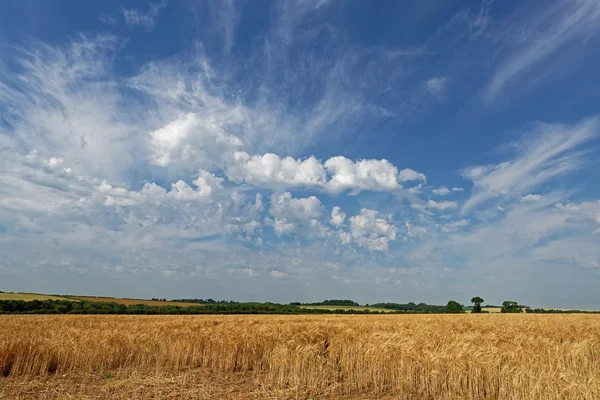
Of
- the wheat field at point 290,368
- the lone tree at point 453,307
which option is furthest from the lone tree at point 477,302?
the wheat field at point 290,368

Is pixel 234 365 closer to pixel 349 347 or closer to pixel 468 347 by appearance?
pixel 349 347

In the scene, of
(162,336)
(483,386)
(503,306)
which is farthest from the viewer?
(503,306)

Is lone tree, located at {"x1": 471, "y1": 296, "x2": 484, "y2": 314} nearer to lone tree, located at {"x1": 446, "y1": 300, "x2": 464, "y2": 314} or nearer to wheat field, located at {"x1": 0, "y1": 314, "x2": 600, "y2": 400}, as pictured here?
lone tree, located at {"x1": 446, "y1": 300, "x2": 464, "y2": 314}

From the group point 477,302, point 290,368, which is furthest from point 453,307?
point 290,368

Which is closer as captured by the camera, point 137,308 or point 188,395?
point 188,395

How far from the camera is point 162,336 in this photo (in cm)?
1489

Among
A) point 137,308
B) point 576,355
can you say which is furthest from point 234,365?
point 137,308

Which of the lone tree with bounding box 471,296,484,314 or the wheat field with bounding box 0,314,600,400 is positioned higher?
the lone tree with bounding box 471,296,484,314

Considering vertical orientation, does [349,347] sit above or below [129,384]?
above

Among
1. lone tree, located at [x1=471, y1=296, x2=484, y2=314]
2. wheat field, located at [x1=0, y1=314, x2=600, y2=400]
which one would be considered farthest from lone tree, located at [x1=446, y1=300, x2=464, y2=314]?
wheat field, located at [x1=0, y1=314, x2=600, y2=400]

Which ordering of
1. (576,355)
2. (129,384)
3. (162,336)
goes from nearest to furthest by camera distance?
(129,384) → (576,355) → (162,336)

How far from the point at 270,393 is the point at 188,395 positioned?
1.92 metres

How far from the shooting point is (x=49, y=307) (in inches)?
2404

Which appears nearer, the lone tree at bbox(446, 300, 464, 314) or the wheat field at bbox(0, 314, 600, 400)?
the wheat field at bbox(0, 314, 600, 400)
